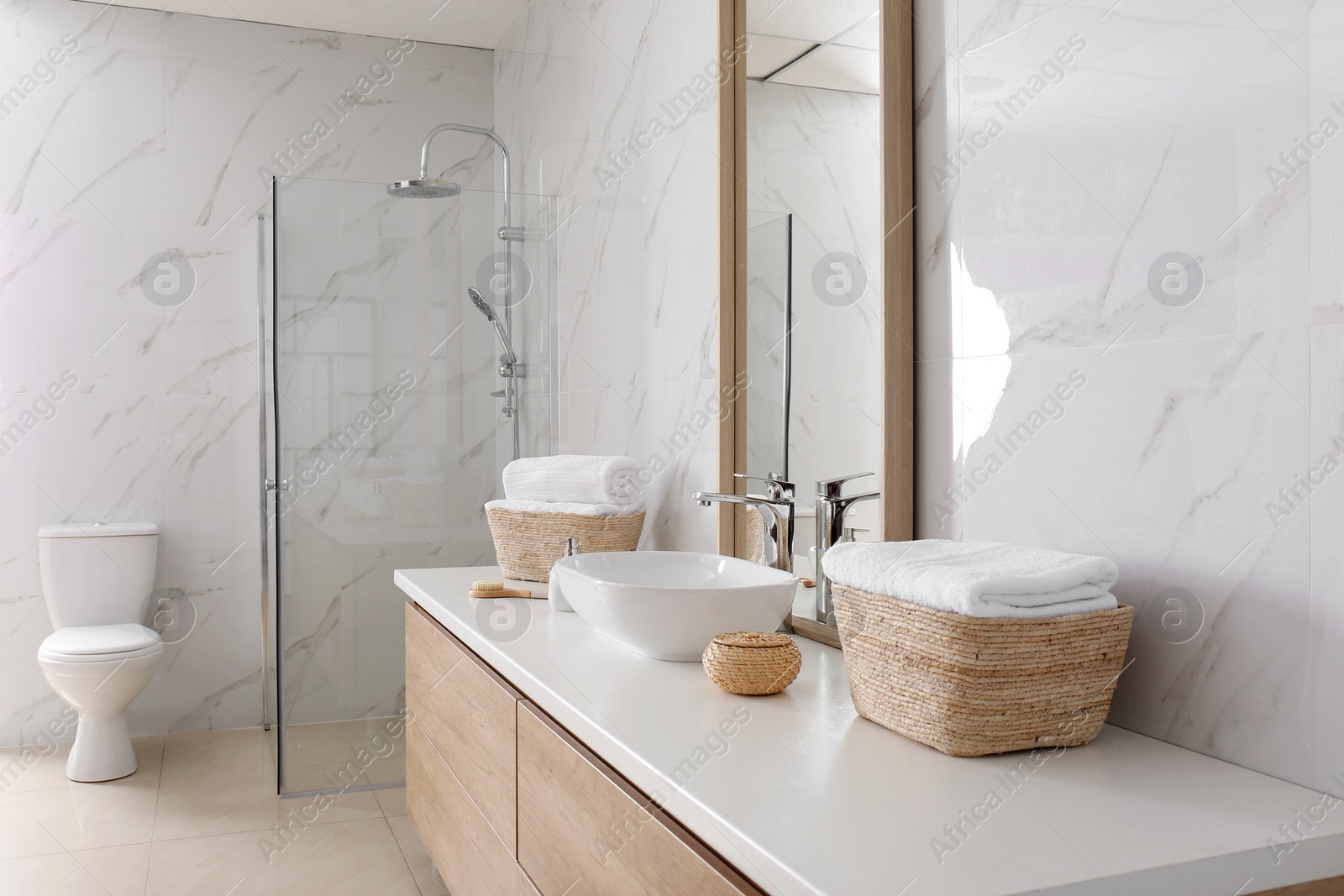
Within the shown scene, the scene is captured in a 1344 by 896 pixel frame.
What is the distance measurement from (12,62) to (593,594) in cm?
315

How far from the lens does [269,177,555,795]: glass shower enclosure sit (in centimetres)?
279

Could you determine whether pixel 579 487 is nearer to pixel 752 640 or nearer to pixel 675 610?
pixel 675 610

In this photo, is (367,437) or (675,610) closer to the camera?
(675,610)

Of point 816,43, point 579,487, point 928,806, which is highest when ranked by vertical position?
point 816,43

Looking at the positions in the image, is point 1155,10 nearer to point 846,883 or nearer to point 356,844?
point 846,883

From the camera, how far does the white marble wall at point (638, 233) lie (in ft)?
6.97

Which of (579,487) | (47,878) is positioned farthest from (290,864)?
(579,487)

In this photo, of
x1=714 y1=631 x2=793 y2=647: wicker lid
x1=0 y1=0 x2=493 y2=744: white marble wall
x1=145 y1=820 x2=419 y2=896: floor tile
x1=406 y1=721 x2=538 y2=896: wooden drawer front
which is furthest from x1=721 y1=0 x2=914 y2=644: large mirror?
x1=0 y1=0 x2=493 y2=744: white marble wall

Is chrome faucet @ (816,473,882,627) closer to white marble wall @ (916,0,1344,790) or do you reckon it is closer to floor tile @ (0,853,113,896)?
white marble wall @ (916,0,1344,790)

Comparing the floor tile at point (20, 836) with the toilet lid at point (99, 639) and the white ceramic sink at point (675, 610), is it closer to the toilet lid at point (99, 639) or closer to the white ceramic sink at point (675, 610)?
the toilet lid at point (99, 639)

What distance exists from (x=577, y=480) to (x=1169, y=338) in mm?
1430

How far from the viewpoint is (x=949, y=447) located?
1369 mm

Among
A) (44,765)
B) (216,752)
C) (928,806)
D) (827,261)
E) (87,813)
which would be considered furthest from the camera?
(216,752)

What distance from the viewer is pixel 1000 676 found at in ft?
3.19
